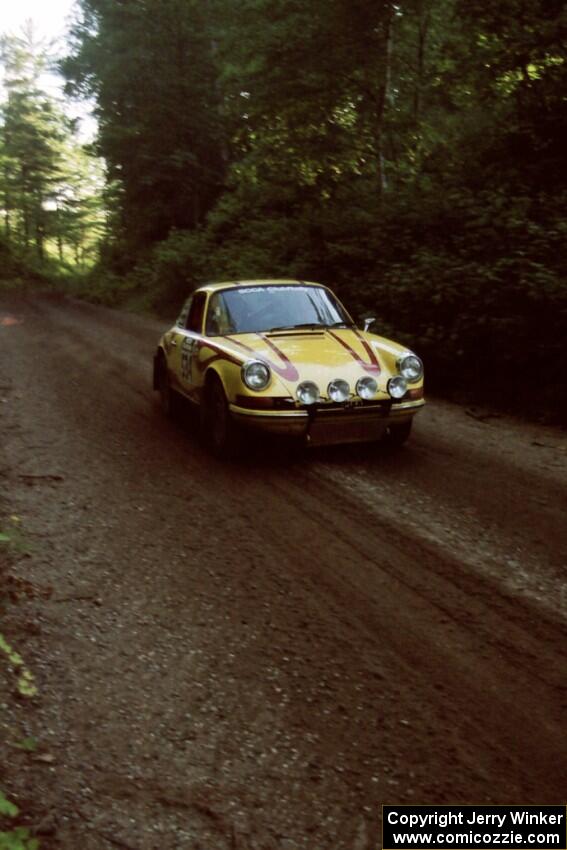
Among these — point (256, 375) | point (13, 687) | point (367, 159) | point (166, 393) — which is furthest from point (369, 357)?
point (367, 159)

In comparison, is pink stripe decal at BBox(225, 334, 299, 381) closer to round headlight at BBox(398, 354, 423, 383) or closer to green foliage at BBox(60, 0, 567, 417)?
round headlight at BBox(398, 354, 423, 383)

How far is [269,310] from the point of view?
7.87 m

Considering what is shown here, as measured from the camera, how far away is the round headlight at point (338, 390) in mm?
6629

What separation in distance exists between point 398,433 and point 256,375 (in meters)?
1.58

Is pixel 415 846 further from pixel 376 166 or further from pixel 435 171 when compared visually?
pixel 376 166

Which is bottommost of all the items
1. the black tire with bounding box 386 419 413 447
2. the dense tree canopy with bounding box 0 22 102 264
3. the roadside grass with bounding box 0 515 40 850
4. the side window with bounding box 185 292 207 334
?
the roadside grass with bounding box 0 515 40 850

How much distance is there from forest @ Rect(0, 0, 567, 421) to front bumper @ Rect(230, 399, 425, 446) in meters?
3.03

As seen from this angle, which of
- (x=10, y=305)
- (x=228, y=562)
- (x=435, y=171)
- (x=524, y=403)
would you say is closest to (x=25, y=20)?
(x=10, y=305)

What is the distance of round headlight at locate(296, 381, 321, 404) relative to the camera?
659 centimetres

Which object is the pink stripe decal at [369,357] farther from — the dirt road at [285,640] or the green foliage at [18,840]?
the green foliage at [18,840]

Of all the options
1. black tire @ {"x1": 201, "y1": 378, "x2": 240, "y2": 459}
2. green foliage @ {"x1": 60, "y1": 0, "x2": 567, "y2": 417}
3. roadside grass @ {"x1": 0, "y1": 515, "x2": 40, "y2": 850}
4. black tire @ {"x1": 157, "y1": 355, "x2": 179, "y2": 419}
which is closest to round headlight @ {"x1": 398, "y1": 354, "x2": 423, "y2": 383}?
black tire @ {"x1": 201, "y1": 378, "x2": 240, "y2": 459}

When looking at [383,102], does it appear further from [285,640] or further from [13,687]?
[13,687]

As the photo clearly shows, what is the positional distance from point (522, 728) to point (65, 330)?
57.6 ft

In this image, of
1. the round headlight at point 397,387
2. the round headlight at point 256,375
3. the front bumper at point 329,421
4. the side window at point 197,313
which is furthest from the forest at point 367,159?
the round headlight at point 256,375
